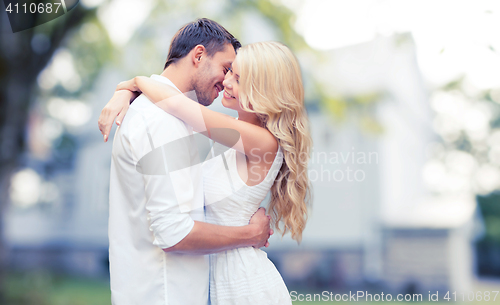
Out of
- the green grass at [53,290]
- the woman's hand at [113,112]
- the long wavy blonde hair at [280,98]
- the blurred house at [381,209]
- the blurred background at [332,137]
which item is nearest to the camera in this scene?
the woman's hand at [113,112]

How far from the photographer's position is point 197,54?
194 cm

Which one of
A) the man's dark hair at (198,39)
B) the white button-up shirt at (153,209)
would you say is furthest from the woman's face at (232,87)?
the white button-up shirt at (153,209)

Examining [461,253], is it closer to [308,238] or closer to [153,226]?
[308,238]

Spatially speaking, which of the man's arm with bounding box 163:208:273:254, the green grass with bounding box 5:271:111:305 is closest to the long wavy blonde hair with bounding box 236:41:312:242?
→ the man's arm with bounding box 163:208:273:254

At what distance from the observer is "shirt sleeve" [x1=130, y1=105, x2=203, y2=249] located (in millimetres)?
1476

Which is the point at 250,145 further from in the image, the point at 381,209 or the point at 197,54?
the point at 381,209

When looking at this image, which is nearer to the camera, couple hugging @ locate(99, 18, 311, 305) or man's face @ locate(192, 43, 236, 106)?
couple hugging @ locate(99, 18, 311, 305)

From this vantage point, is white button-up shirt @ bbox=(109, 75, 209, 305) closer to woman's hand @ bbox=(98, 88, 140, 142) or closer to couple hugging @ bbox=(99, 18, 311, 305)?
couple hugging @ bbox=(99, 18, 311, 305)

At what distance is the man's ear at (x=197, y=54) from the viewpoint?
6.34ft

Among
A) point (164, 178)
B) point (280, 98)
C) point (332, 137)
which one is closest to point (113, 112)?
point (164, 178)

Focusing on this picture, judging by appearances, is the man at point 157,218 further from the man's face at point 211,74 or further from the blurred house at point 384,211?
the blurred house at point 384,211

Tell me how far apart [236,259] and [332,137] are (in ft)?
29.7

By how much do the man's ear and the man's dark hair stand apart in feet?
0.07

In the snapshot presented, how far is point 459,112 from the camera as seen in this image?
1152cm
